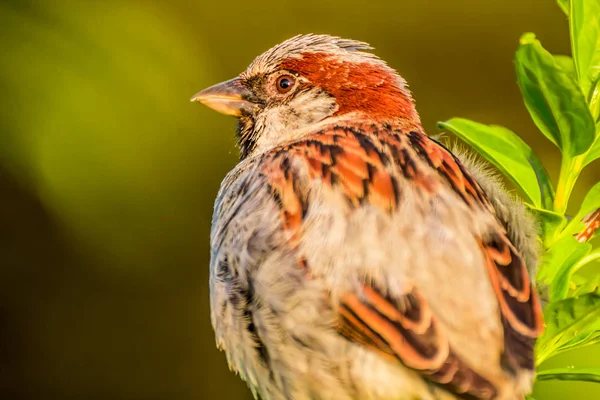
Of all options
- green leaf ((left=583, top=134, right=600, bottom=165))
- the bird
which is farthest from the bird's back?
green leaf ((left=583, top=134, right=600, bottom=165))

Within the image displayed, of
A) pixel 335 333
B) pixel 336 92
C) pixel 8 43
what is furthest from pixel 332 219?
pixel 8 43

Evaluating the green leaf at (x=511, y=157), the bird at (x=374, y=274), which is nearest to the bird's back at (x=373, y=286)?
the bird at (x=374, y=274)

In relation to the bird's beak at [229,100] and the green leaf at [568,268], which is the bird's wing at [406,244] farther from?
the bird's beak at [229,100]

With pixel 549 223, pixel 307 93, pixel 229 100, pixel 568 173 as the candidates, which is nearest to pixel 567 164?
pixel 568 173

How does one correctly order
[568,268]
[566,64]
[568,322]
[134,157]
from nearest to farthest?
1. [568,322]
2. [568,268]
3. [566,64]
4. [134,157]

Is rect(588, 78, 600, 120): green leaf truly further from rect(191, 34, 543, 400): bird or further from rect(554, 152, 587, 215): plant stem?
rect(191, 34, 543, 400): bird

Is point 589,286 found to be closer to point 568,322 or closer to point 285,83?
point 568,322
